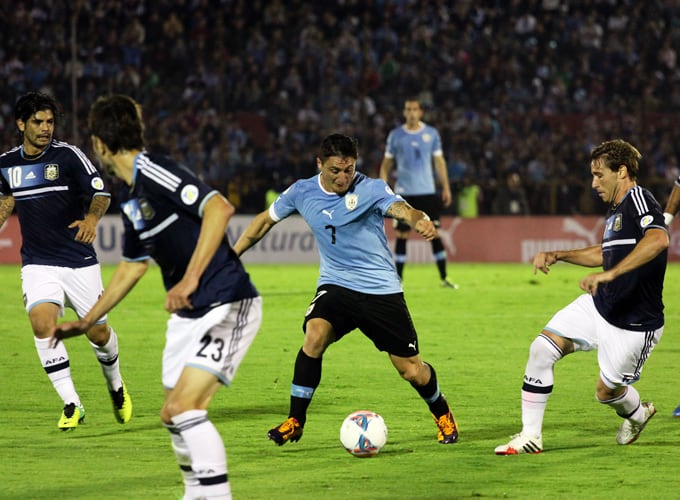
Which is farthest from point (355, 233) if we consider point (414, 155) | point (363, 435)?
point (414, 155)

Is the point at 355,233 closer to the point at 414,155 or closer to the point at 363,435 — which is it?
the point at 363,435

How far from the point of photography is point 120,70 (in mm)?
26578

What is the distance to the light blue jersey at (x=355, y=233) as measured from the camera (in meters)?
7.06

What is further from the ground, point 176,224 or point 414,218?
point 176,224

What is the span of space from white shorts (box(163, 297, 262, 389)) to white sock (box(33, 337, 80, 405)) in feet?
8.73

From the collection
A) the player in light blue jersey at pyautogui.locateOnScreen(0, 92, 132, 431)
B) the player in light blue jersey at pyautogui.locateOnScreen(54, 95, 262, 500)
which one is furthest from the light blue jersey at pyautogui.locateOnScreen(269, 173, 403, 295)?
the player in light blue jersey at pyautogui.locateOnScreen(54, 95, 262, 500)

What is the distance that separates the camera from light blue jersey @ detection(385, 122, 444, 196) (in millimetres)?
16172

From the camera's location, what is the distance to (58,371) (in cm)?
767

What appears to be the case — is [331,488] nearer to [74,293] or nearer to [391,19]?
[74,293]

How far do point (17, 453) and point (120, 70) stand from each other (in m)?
20.7

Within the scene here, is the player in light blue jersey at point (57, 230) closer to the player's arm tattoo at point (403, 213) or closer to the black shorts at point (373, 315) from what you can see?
the black shorts at point (373, 315)

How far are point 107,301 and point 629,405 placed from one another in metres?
3.29

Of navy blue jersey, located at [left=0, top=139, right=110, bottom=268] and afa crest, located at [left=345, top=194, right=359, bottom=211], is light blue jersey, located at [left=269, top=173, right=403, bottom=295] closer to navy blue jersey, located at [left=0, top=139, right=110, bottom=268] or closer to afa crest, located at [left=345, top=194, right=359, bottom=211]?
afa crest, located at [left=345, top=194, right=359, bottom=211]

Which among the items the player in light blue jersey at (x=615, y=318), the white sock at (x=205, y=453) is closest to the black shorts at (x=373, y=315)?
the player in light blue jersey at (x=615, y=318)
